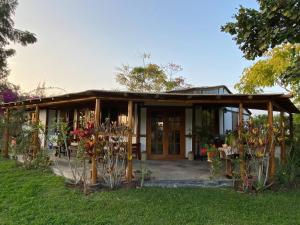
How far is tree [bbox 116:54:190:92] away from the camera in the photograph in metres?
27.2

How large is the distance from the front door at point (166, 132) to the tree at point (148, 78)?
51.8 feet

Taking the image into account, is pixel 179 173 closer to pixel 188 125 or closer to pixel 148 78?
pixel 188 125

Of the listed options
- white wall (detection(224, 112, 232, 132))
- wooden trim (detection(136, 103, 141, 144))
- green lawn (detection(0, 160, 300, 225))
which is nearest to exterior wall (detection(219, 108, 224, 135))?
white wall (detection(224, 112, 232, 132))

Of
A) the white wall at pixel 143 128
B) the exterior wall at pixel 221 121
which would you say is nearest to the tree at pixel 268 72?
the exterior wall at pixel 221 121

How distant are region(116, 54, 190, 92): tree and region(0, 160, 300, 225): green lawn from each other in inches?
829

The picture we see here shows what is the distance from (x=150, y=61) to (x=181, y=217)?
24.7 meters

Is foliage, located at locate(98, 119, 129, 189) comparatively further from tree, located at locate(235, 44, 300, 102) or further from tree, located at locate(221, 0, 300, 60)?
tree, located at locate(235, 44, 300, 102)

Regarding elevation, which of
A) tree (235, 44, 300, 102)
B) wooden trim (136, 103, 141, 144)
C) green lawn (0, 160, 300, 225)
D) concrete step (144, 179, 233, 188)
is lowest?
green lawn (0, 160, 300, 225)

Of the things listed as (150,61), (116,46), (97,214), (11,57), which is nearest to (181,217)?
(97,214)

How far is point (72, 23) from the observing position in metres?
11.8

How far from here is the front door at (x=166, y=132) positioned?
11008 mm

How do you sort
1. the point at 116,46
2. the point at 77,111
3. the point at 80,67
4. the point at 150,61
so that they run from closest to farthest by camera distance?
the point at 77,111, the point at 116,46, the point at 80,67, the point at 150,61

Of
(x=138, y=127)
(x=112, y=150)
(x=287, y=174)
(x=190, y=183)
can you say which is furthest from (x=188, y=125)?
(x=112, y=150)

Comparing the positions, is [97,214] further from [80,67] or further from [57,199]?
[80,67]
